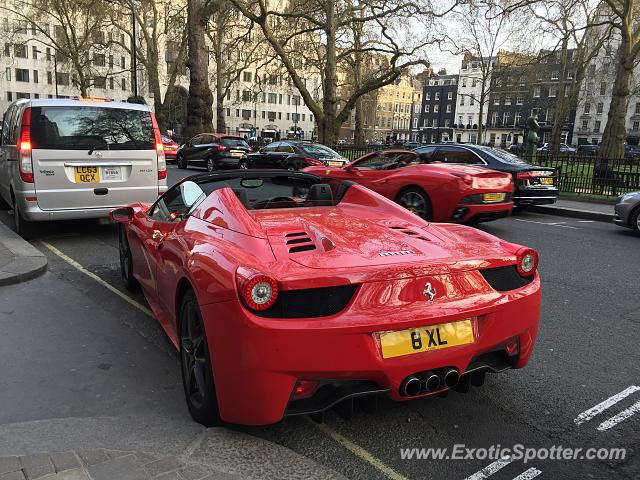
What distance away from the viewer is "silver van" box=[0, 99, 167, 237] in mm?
7004

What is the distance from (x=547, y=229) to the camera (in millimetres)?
10258

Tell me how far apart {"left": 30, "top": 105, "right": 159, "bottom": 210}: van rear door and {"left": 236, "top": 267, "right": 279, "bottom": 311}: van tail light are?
579cm

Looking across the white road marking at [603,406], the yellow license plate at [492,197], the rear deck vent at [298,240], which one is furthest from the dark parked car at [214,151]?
the white road marking at [603,406]

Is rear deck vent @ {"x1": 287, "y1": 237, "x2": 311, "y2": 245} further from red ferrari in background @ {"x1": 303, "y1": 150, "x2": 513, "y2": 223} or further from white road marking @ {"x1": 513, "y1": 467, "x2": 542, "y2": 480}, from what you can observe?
red ferrari in background @ {"x1": 303, "y1": 150, "x2": 513, "y2": 223}

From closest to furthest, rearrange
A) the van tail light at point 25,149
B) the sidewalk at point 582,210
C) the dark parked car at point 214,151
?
the van tail light at point 25,149 → the sidewalk at point 582,210 → the dark parked car at point 214,151

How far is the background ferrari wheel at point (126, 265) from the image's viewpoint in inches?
208

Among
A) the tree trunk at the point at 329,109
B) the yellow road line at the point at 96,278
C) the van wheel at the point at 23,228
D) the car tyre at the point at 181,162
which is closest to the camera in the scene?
the yellow road line at the point at 96,278

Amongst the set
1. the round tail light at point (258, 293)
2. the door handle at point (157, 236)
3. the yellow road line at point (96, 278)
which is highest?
the round tail light at point (258, 293)

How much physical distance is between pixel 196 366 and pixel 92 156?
5343 millimetres

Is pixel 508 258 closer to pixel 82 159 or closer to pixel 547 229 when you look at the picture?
pixel 82 159

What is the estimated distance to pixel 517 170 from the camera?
448 inches

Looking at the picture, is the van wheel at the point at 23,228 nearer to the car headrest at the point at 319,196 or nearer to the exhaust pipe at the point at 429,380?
the car headrest at the point at 319,196

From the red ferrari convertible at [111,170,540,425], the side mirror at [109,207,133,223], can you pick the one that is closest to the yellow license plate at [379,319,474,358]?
the red ferrari convertible at [111,170,540,425]

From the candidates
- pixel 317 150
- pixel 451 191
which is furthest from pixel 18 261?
pixel 317 150
